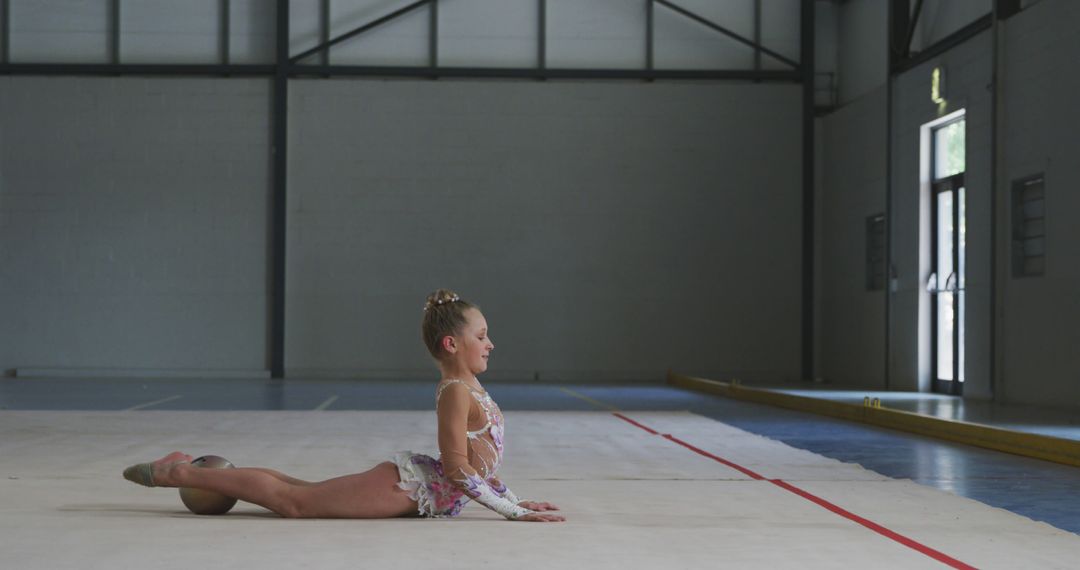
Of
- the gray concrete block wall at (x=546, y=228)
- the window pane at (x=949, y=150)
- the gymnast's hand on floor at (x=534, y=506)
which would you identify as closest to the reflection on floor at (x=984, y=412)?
the window pane at (x=949, y=150)

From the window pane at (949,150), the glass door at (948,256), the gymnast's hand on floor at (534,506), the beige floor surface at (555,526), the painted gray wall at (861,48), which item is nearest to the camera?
the beige floor surface at (555,526)

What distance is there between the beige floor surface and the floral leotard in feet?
0.28

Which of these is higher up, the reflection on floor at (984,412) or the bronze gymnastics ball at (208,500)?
the bronze gymnastics ball at (208,500)

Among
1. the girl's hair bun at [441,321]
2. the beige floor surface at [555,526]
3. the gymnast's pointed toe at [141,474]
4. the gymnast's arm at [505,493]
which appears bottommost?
the beige floor surface at [555,526]

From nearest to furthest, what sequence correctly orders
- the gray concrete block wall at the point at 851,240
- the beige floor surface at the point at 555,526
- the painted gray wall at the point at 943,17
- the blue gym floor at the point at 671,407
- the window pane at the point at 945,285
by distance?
the beige floor surface at the point at 555,526, the blue gym floor at the point at 671,407, the painted gray wall at the point at 943,17, the window pane at the point at 945,285, the gray concrete block wall at the point at 851,240

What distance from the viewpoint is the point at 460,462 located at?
4.24 meters

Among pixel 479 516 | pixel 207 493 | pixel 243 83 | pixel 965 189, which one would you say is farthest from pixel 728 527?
pixel 243 83

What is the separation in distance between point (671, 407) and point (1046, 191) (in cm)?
428

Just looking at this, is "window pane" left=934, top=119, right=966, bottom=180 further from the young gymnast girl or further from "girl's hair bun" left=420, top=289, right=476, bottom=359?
"girl's hair bun" left=420, top=289, right=476, bottom=359

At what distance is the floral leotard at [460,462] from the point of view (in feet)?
13.9

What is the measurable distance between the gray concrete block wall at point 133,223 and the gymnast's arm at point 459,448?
15610mm

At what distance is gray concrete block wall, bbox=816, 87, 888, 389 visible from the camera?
17.2 metres

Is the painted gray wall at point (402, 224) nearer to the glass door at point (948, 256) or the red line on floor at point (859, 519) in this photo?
the glass door at point (948, 256)

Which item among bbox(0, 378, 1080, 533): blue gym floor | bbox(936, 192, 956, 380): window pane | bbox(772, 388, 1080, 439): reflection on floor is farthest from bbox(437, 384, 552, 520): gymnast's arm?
bbox(936, 192, 956, 380): window pane
